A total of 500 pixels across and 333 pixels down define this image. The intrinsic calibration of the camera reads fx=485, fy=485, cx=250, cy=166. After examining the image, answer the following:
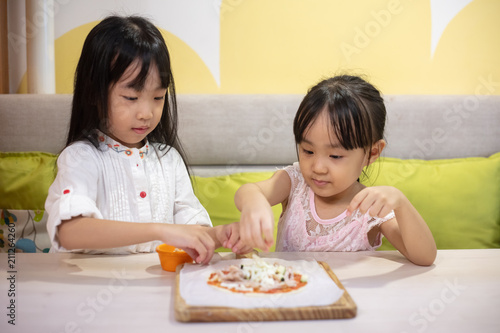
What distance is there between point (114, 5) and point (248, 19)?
61 centimetres

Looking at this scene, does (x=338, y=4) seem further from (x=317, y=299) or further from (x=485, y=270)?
(x=317, y=299)

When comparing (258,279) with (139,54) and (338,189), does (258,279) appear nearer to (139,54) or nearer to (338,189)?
(338,189)

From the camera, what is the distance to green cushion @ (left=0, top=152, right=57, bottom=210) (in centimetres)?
191

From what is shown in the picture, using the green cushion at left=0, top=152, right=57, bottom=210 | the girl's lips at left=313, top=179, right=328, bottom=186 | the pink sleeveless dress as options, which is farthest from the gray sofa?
the girl's lips at left=313, top=179, right=328, bottom=186

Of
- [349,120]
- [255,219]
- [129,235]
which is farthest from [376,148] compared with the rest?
[129,235]

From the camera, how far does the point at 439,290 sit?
983 millimetres

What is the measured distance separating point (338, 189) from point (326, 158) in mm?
120

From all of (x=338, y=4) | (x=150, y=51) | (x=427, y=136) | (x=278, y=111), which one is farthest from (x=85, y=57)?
(x=427, y=136)

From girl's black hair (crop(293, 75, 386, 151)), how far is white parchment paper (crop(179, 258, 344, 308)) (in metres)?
0.45

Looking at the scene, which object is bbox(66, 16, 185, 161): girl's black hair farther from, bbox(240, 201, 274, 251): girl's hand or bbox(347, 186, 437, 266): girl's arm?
bbox(347, 186, 437, 266): girl's arm

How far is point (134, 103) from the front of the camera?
128 centimetres

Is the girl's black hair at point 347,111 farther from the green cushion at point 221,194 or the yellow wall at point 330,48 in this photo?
the yellow wall at point 330,48

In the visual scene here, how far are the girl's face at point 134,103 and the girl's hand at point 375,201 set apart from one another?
1.89 feet

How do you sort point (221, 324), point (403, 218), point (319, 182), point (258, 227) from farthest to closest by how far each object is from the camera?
1. point (319, 182)
2. point (403, 218)
3. point (258, 227)
4. point (221, 324)
